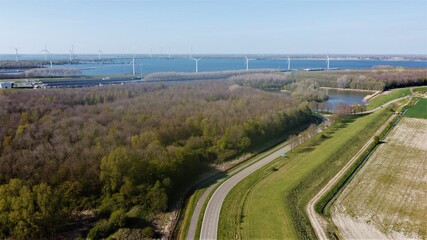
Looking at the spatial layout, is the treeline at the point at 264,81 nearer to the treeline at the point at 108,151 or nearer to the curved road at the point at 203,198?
the treeline at the point at 108,151

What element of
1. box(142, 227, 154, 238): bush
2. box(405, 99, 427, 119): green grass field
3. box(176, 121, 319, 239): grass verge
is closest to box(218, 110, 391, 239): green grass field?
box(176, 121, 319, 239): grass verge

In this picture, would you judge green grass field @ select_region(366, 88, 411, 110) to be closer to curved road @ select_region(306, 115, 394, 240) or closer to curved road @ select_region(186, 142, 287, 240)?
curved road @ select_region(306, 115, 394, 240)

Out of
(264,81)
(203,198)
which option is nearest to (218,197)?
(203,198)

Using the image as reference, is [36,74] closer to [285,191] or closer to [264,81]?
[264,81]

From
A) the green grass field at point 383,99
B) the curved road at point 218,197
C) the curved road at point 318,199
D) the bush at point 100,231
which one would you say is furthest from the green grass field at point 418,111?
the bush at point 100,231

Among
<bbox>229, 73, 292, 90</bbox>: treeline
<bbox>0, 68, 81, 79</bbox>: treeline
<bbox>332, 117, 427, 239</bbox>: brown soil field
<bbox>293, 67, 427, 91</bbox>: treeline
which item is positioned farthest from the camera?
<bbox>293, 67, 427, 91</bbox>: treeline

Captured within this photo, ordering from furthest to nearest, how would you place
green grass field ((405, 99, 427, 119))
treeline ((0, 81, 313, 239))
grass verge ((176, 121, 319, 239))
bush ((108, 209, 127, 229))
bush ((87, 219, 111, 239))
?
1. green grass field ((405, 99, 427, 119))
2. grass verge ((176, 121, 319, 239))
3. bush ((108, 209, 127, 229))
4. treeline ((0, 81, 313, 239))
5. bush ((87, 219, 111, 239))

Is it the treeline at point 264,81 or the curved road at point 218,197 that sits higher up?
the treeline at point 264,81
